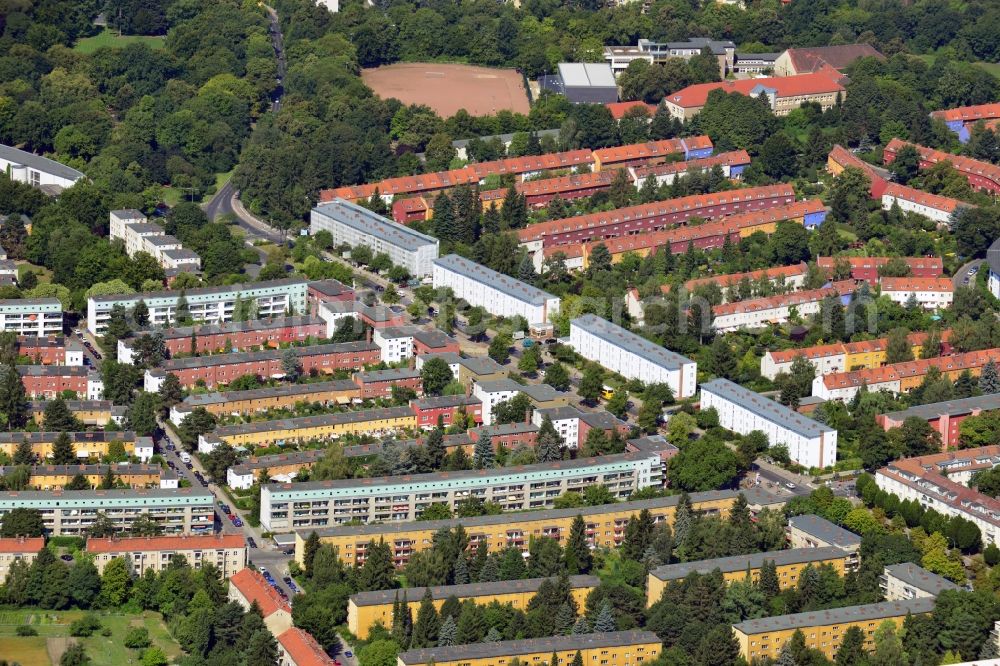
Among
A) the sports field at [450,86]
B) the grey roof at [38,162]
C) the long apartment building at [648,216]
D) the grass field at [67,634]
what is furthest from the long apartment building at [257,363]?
the sports field at [450,86]

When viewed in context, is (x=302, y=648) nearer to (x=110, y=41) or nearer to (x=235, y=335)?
(x=235, y=335)

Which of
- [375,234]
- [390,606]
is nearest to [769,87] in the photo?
[375,234]

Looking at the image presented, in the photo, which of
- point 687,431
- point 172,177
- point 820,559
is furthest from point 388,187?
point 820,559

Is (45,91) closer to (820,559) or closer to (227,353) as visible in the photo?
(227,353)

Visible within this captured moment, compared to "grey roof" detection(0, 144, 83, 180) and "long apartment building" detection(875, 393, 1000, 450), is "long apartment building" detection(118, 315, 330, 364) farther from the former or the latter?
"long apartment building" detection(875, 393, 1000, 450)

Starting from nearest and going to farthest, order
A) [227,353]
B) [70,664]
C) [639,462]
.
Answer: [70,664] < [639,462] < [227,353]

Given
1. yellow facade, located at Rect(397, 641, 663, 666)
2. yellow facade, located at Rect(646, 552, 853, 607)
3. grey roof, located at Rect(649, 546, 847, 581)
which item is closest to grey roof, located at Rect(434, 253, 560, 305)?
grey roof, located at Rect(649, 546, 847, 581)
